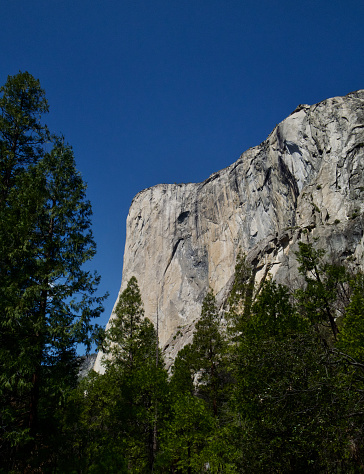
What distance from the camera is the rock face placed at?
4566 centimetres

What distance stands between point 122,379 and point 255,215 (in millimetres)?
52487

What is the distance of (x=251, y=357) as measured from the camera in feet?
23.9

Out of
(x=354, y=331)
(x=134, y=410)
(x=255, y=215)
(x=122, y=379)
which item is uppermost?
(x=255, y=215)

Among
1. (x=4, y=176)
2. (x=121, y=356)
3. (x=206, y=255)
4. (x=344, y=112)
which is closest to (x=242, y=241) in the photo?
(x=206, y=255)

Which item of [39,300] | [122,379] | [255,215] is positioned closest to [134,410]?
[122,379]

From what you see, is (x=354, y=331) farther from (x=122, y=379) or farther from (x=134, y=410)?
(x=122, y=379)

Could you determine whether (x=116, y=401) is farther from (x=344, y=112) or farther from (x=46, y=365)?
(x=344, y=112)

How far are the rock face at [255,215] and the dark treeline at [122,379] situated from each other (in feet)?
89.0

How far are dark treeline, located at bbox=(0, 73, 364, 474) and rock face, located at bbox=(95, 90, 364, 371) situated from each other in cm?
2714

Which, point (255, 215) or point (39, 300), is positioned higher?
point (255, 215)

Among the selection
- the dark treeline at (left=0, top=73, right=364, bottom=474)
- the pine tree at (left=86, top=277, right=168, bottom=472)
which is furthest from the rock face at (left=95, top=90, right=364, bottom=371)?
the dark treeline at (left=0, top=73, right=364, bottom=474)

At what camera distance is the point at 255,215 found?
218 ft

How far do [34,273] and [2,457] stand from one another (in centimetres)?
470

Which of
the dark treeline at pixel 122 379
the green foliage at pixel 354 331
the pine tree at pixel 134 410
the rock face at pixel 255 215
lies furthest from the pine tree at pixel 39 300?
the rock face at pixel 255 215
